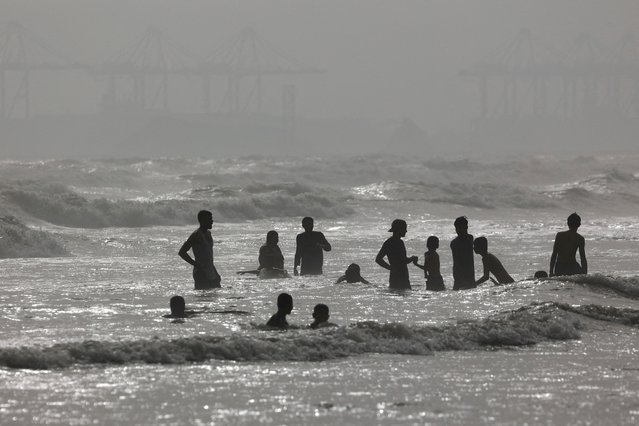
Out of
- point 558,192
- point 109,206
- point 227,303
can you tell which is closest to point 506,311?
point 227,303

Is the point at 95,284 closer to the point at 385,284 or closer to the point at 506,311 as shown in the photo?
the point at 385,284

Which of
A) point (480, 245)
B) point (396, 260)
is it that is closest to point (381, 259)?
point (396, 260)

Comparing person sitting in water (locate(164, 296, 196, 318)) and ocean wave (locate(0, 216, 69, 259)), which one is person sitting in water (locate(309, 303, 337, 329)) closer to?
person sitting in water (locate(164, 296, 196, 318))

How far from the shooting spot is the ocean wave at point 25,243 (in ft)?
66.6

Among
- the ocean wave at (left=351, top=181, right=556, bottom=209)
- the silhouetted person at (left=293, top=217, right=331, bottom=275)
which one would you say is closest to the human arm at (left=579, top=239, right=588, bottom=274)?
the silhouetted person at (left=293, top=217, right=331, bottom=275)

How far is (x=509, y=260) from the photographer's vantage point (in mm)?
19359

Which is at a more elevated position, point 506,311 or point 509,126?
point 509,126

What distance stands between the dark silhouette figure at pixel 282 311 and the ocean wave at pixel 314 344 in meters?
0.20

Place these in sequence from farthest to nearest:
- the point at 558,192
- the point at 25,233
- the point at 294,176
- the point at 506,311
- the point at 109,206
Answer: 1. the point at 294,176
2. the point at 558,192
3. the point at 109,206
4. the point at 25,233
5. the point at 506,311

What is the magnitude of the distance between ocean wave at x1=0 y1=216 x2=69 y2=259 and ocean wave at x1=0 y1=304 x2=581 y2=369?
37.3ft

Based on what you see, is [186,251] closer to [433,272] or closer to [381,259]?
[381,259]

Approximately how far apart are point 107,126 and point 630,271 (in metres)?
154

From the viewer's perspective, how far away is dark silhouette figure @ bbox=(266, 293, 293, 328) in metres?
9.73

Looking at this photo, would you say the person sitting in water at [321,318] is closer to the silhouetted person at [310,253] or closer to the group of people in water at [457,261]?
the group of people in water at [457,261]
